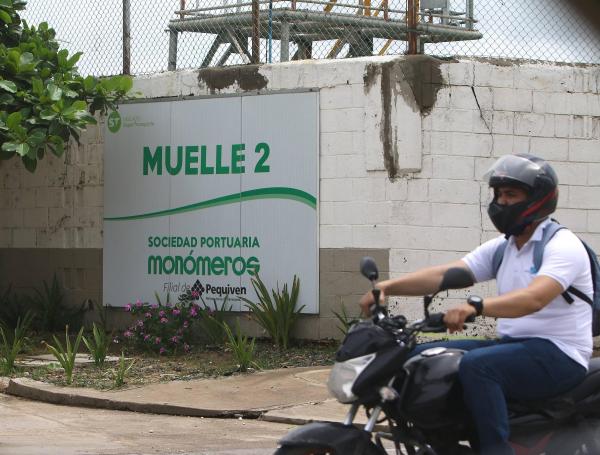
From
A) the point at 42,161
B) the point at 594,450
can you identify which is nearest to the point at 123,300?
the point at 42,161

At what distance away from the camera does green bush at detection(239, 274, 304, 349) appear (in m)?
11.5

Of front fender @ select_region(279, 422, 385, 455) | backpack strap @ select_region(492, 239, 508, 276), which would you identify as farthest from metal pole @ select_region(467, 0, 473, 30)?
front fender @ select_region(279, 422, 385, 455)

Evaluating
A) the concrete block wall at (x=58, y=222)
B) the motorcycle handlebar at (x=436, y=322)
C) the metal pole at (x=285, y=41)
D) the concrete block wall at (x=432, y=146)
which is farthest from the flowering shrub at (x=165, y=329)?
the motorcycle handlebar at (x=436, y=322)

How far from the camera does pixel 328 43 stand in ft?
40.2

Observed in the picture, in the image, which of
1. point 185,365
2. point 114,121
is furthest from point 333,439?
point 114,121

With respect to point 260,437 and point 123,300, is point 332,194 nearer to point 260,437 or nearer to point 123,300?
point 123,300

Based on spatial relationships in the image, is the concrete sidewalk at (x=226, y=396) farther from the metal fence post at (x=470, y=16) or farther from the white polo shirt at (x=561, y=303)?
the metal fence post at (x=470, y=16)

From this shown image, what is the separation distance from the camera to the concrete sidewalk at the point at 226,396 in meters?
8.70

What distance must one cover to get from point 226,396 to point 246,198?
3.39 m

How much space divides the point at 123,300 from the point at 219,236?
160 cm

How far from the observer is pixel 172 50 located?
1268cm

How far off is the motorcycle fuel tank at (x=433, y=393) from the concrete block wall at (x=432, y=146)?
7019mm

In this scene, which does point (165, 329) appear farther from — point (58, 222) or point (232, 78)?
point (232, 78)

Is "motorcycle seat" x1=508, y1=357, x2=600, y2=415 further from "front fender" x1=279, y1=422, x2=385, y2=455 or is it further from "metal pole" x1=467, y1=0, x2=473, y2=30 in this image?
"metal pole" x1=467, y1=0, x2=473, y2=30
